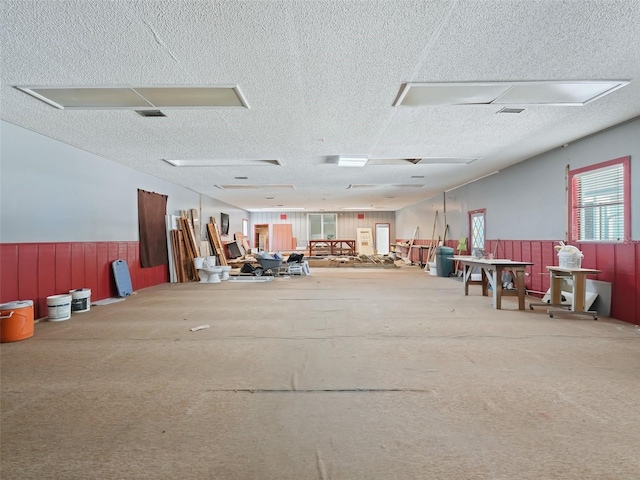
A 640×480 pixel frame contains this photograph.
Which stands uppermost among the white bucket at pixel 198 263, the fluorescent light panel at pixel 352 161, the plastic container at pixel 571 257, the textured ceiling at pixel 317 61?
the fluorescent light panel at pixel 352 161

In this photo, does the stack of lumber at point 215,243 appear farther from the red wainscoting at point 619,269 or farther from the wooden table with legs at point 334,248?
the red wainscoting at point 619,269

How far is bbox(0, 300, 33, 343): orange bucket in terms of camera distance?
3.36 m

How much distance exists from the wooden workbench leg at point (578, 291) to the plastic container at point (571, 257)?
0.20 metres

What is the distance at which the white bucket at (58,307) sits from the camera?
164 inches

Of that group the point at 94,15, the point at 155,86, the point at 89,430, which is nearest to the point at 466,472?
the point at 89,430

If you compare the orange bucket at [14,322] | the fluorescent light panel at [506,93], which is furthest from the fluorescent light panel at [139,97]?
the orange bucket at [14,322]

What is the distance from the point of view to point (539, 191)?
19.4 feet

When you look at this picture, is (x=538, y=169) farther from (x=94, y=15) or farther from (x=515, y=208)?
(x=94, y=15)

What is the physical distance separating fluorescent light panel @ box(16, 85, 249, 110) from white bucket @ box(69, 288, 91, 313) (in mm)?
2608

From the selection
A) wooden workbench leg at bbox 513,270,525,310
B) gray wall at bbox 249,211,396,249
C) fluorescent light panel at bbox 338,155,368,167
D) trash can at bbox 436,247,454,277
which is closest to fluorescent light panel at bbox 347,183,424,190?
trash can at bbox 436,247,454,277

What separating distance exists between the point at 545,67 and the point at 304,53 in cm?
215

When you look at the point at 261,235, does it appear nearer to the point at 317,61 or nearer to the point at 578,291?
the point at 578,291

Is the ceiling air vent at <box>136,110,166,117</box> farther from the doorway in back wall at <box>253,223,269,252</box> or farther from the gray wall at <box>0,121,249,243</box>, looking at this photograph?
the doorway in back wall at <box>253,223,269,252</box>

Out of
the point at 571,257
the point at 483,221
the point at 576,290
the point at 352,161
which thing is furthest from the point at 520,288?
the point at 483,221
